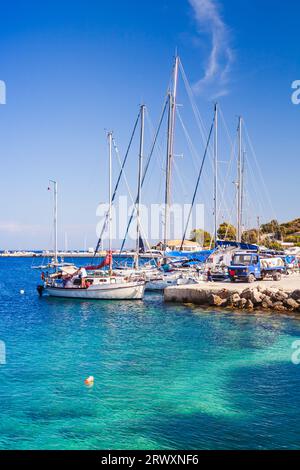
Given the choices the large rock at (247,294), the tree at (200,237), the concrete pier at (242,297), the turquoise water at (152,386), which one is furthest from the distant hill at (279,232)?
the turquoise water at (152,386)

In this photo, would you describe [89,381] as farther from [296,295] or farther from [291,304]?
[296,295]

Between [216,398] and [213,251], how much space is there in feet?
109

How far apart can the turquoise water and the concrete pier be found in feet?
13.0

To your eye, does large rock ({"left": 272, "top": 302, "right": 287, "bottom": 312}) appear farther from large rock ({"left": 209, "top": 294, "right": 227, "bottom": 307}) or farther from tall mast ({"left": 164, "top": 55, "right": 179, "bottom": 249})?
tall mast ({"left": 164, "top": 55, "right": 179, "bottom": 249})

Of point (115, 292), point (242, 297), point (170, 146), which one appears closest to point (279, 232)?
point (170, 146)

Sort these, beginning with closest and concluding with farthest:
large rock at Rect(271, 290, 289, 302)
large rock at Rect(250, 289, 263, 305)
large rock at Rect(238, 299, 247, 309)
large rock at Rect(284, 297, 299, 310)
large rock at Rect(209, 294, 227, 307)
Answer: large rock at Rect(284, 297, 299, 310) → large rock at Rect(271, 290, 289, 302) → large rock at Rect(250, 289, 263, 305) → large rock at Rect(238, 299, 247, 309) → large rock at Rect(209, 294, 227, 307)

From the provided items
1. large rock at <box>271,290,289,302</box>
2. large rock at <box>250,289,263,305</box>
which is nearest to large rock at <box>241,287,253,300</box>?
large rock at <box>250,289,263,305</box>

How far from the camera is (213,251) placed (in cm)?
4691

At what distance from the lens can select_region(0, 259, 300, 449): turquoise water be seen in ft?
37.7

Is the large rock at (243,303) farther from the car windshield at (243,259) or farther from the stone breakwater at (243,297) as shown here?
the car windshield at (243,259)

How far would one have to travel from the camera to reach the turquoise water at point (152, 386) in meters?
11.5

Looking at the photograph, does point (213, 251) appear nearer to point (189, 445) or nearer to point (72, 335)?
point (72, 335)

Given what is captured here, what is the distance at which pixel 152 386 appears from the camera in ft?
49.6

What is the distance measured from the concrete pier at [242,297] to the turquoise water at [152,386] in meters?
3.95
